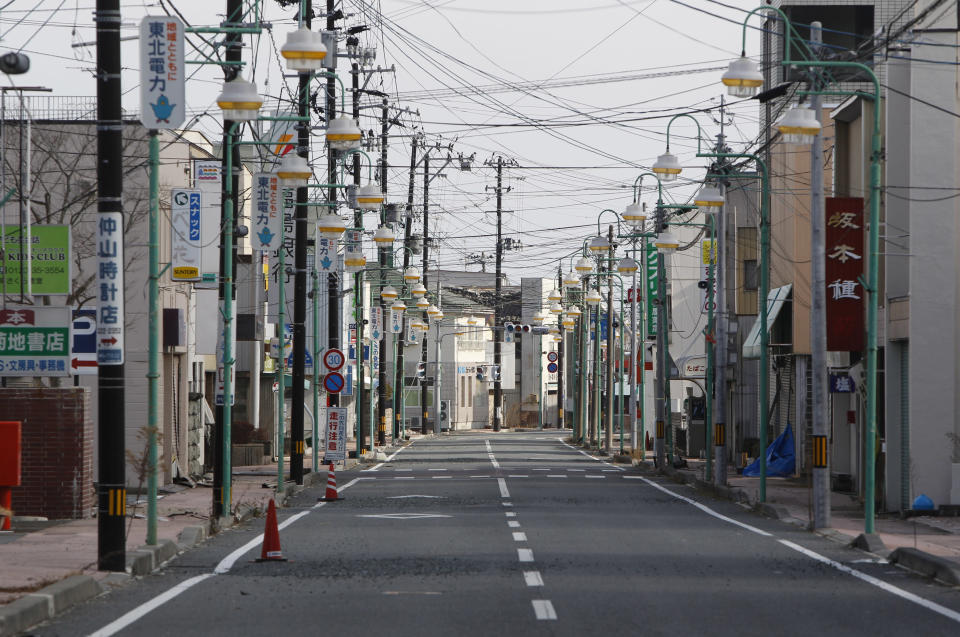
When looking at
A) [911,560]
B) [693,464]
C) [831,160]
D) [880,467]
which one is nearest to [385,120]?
[693,464]

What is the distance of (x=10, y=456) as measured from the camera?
76.7 feet

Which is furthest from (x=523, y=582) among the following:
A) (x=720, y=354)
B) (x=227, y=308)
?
(x=720, y=354)

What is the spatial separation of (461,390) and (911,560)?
102963 millimetres

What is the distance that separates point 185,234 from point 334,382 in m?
9.56

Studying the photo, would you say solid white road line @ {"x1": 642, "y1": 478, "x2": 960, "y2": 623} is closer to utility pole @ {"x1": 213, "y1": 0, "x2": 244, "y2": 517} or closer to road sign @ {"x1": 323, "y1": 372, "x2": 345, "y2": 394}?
utility pole @ {"x1": 213, "y1": 0, "x2": 244, "y2": 517}

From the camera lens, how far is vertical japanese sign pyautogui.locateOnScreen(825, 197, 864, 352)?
99.7 ft

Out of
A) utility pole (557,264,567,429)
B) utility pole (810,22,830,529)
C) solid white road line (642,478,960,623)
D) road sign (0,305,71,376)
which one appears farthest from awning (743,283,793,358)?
utility pole (557,264,567,429)

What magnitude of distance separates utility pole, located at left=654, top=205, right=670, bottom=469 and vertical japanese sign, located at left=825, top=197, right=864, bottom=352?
13.5 m

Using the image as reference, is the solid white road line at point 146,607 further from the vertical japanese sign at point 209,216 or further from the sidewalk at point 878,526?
the vertical japanese sign at point 209,216

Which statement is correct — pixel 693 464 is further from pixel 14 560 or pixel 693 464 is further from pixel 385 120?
pixel 14 560

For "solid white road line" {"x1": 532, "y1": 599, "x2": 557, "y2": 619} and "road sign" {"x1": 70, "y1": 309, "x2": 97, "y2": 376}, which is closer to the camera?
"solid white road line" {"x1": 532, "y1": 599, "x2": 557, "y2": 619}

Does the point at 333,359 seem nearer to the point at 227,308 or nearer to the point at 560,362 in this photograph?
the point at 227,308

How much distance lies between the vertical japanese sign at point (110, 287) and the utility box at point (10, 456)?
7182mm

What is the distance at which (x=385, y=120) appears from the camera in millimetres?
64438
